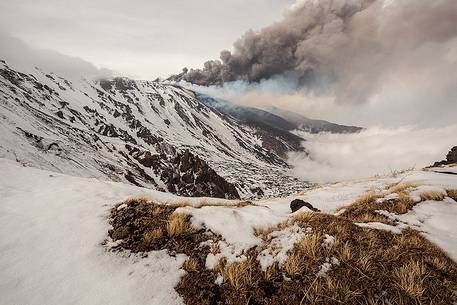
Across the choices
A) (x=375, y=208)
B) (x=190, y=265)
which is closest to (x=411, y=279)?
(x=190, y=265)

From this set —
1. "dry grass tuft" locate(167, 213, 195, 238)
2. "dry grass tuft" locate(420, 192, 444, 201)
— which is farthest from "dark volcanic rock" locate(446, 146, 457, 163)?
"dry grass tuft" locate(167, 213, 195, 238)

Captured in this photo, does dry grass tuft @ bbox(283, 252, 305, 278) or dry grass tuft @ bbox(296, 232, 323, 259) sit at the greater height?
dry grass tuft @ bbox(296, 232, 323, 259)

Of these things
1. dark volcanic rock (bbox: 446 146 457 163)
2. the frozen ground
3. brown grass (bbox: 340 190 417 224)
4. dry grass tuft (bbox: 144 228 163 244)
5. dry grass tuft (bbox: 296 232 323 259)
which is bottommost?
dark volcanic rock (bbox: 446 146 457 163)

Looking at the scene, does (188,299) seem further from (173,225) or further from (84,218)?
(84,218)

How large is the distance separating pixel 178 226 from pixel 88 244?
6.21 ft

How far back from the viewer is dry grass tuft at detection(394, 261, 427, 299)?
13.6ft

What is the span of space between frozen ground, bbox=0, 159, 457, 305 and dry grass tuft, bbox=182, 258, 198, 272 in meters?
0.12

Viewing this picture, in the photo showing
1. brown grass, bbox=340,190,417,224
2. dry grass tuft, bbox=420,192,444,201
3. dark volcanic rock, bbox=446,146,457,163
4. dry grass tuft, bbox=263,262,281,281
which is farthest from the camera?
dark volcanic rock, bbox=446,146,457,163

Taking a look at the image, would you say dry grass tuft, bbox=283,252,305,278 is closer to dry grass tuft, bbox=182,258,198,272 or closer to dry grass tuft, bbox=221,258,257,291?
dry grass tuft, bbox=221,258,257,291

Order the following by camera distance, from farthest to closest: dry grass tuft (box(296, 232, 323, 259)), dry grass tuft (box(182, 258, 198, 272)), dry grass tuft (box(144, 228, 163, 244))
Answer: dry grass tuft (box(144, 228, 163, 244)) < dry grass tuft (box(296, 232, 323, 259)) < dry grass tuft (box(182, 258, 198, 272))

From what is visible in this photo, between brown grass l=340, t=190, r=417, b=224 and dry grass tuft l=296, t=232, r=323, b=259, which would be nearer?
dry grass tuft l=296, t=232, r=323, b=259

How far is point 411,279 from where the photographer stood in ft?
14.0

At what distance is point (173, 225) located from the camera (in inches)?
244

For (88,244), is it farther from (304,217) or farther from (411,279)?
(411,279)
